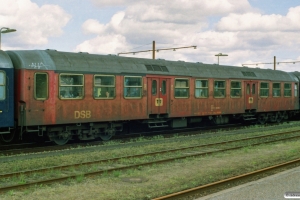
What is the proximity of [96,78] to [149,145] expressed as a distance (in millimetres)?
A: 3621

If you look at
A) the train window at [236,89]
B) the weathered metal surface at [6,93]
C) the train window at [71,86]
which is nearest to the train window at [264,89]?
the train window at [236,89]

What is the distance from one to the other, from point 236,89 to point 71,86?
12.3 m

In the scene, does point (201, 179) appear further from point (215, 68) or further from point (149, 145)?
point (215, 68)

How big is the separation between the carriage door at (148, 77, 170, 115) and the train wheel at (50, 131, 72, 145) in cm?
445

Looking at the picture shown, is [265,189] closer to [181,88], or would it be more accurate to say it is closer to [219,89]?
[181,88]

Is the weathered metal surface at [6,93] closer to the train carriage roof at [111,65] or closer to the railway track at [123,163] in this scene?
the train carriage roof at [111,65]

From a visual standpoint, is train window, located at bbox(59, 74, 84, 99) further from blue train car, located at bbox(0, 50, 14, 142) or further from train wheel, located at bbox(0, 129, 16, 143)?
train wheel, located at bbox(0, 129, 16, 143)

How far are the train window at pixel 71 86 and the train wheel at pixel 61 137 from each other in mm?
1540

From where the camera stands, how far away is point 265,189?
8.55 meters

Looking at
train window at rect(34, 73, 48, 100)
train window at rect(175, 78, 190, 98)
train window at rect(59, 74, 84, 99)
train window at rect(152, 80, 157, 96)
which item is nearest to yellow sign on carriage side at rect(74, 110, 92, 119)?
train window at rect(59, 74, 84, 99)

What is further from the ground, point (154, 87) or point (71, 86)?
point (154, 87)

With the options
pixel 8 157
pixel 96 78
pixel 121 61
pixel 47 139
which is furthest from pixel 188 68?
pixel 8 157

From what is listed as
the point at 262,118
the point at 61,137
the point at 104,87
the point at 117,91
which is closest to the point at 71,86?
the point at 104,87

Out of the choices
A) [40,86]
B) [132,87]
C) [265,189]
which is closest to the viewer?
[265,189]
